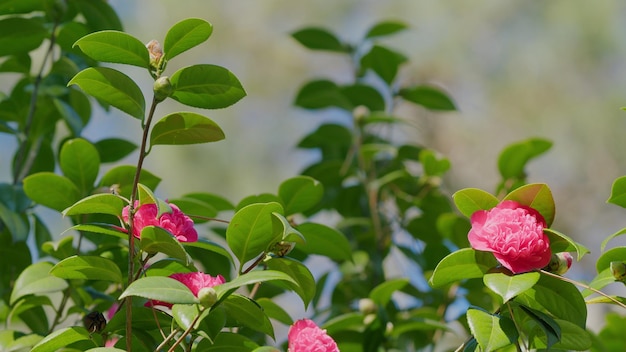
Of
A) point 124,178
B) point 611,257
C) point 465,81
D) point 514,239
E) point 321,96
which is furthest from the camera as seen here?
point 465,81

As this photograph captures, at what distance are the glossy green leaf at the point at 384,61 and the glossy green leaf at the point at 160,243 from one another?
0.91 m

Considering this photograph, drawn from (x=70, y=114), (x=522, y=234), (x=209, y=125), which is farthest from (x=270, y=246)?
(x=70, y=114)

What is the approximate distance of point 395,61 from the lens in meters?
1.58

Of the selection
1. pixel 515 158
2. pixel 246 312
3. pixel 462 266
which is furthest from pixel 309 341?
pixel 515 158

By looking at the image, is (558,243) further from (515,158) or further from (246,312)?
(515,158)

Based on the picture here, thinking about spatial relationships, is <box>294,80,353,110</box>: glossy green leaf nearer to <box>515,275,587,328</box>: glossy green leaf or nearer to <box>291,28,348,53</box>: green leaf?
<box>291,28,348,53</box>: green leaf

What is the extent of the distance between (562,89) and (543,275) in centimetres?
459

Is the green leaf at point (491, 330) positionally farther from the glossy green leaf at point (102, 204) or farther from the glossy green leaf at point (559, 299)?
the glossy green leaf at point (102, 204)

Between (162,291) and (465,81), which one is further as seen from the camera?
(465,81)

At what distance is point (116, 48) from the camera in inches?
31.2

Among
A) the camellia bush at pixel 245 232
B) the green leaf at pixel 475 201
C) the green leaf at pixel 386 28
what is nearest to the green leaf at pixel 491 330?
the camellia bush at pixel 245 232

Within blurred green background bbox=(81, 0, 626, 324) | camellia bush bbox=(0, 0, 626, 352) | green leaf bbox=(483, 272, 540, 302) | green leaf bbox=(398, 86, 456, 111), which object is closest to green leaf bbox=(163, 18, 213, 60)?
camellia bush bbox=(0, 0, 626, 352)

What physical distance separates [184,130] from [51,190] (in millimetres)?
240

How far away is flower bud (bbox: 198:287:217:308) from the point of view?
67cm
